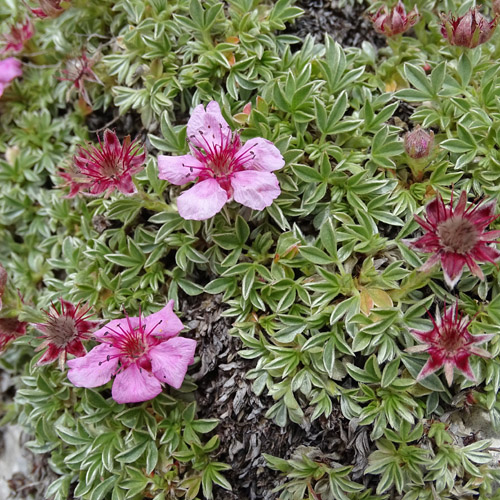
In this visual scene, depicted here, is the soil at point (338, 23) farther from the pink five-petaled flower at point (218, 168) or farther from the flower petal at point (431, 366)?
the flower petal at point (431, 366)

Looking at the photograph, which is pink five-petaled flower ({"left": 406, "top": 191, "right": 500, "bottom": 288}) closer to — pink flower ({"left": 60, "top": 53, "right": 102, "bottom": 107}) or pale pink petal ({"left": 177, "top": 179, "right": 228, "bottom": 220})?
pale pink petal ({"left": 177, "top": 179, "right": 228, "bottom": 220})

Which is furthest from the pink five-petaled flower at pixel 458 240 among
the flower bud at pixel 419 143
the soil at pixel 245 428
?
the soil at pixel 245 428

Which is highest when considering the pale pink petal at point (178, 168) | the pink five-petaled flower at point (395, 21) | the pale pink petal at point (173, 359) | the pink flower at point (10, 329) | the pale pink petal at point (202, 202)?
the pink five-petaled flower at point (395, 21)

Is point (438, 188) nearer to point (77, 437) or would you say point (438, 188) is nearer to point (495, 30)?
point (495, 30)

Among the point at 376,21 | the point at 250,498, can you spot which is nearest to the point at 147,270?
the point at 250,498

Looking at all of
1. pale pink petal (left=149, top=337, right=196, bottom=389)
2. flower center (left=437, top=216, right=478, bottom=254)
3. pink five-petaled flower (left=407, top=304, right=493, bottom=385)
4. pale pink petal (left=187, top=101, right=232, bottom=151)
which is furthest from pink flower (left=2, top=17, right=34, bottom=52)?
pink five-petaled flower (left=407, top=304, right=493, bottom=385)

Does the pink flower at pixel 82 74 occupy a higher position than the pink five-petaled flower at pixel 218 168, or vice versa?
the pink flower at pixel 82 74

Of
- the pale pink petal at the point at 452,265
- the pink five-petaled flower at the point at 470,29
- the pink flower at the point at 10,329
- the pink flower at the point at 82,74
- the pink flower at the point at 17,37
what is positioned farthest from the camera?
the pink flower at the point at 17,37
